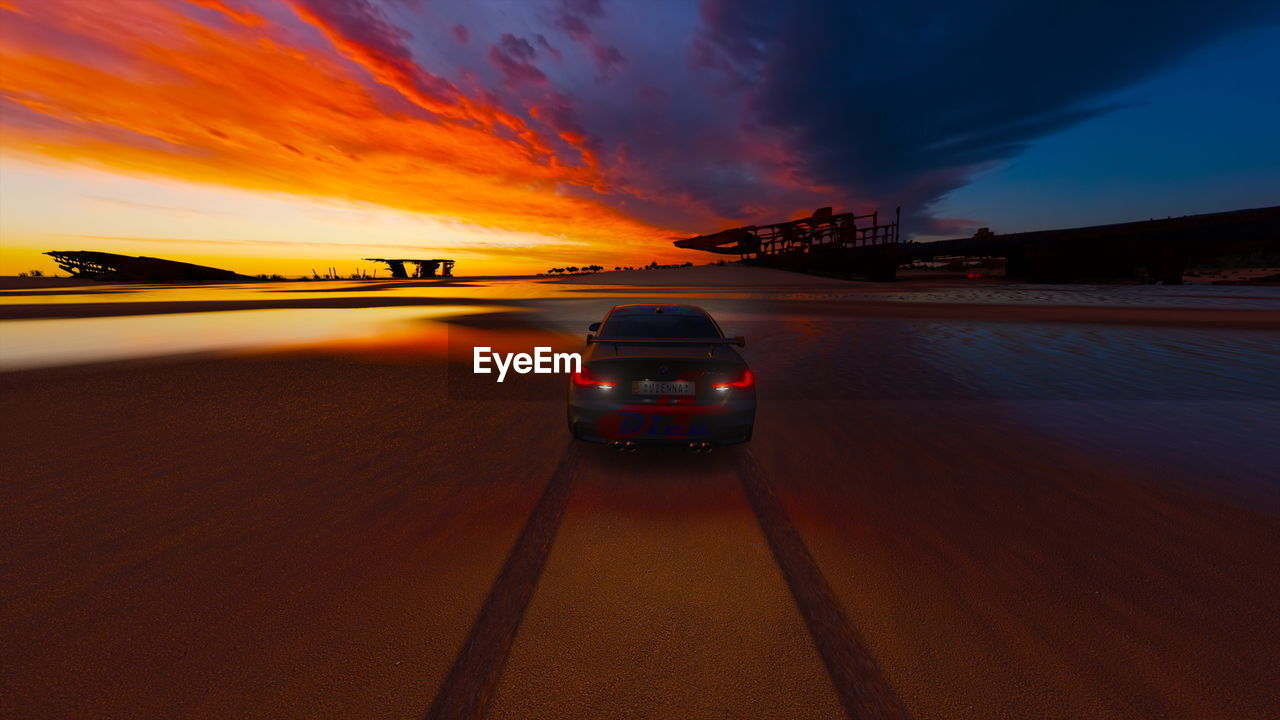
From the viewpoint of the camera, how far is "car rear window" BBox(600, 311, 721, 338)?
574 cm

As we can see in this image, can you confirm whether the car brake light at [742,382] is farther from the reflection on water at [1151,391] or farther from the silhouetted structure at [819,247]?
the silhouetted structure at [819,247]

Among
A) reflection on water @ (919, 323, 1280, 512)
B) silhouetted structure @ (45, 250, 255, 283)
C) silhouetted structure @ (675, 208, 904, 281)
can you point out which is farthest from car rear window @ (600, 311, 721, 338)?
silhouetted structure @ (45, 250, 255, 283)

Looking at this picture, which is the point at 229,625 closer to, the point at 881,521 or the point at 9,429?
the point at 881,521

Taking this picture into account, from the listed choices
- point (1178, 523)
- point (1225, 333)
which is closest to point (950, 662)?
point (1178, 523)

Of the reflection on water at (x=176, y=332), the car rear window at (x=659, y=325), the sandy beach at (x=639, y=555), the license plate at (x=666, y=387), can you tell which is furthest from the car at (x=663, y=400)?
the reflection on water at (x=176, y=332)

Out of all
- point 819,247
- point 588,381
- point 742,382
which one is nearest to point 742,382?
point 742,382

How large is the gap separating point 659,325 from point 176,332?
17.4 metres

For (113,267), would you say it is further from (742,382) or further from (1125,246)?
(1125,246)

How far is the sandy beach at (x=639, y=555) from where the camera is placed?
2.20 meters

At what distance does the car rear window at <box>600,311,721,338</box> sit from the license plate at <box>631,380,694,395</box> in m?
1.30

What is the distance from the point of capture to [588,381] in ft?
15.1

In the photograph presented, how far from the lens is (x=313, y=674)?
2264mm

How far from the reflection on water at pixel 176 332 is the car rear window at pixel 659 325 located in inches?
436

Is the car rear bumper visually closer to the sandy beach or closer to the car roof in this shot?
the sandy beach
